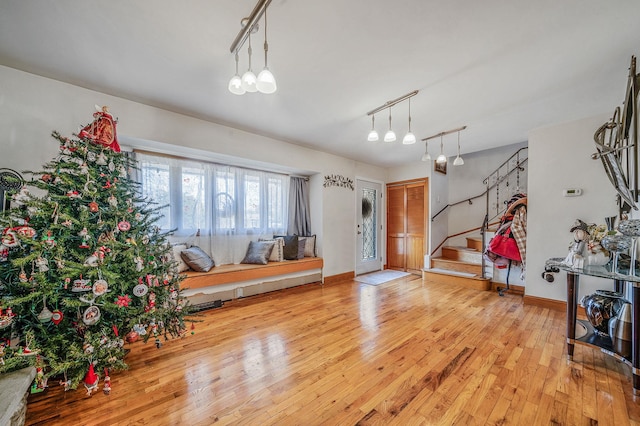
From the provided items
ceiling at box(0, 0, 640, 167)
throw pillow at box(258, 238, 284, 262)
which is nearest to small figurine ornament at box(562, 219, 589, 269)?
ceiling at box(0, 0, 640, 167)

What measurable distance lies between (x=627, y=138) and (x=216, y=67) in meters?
3.48

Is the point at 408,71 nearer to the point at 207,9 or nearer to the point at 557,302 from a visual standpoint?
the point at 207,9

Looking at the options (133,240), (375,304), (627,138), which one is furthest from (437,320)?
(133,240)

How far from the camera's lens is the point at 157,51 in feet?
6.23

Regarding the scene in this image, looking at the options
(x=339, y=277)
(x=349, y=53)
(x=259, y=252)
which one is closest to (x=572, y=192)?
(x=349, y=53)

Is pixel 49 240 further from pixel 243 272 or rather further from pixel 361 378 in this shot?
pixel 361 378

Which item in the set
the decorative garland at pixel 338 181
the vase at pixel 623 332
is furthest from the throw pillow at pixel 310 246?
the vase at pixel 623 332

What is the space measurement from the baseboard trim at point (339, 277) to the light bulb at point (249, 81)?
376 centimetres

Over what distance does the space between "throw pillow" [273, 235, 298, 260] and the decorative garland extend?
4.15ft

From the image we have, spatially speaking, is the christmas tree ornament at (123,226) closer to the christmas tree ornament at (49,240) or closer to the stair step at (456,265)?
the christmas tree ornament at (49,240)

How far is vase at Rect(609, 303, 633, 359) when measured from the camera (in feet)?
5.82

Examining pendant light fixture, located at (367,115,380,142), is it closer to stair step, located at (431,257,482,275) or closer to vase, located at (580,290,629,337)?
vase, located at (580,290,629,337)

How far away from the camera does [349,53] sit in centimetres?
190

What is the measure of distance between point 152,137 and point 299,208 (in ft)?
8.75
